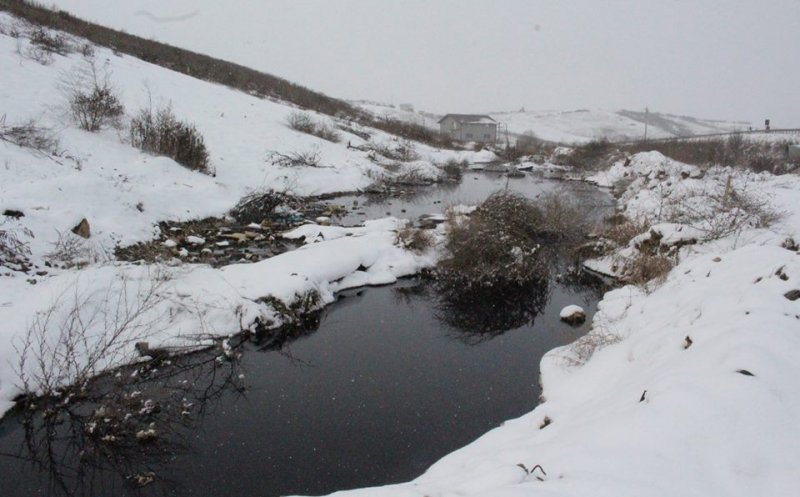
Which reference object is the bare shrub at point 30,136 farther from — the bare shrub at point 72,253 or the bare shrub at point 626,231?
the bare shrub at point 626,231

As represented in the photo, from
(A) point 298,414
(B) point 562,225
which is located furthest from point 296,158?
(A) point 298,414

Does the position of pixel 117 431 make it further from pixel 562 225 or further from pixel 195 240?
pixel 562 225

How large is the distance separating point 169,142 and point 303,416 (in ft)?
42.4

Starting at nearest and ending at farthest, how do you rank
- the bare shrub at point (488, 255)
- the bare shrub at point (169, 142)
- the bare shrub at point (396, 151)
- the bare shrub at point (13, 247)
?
the bare shrub at point (13, 247) → the bare shrub at point (488, 255) → the bare shrub at point (169, 142) → the bare shrub at point (396, 151)

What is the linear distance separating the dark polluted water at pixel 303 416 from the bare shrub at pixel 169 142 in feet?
32.7

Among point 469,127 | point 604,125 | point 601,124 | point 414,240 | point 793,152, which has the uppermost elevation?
point 601,124

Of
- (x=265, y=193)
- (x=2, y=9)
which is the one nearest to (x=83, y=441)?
(x=265, y=193)

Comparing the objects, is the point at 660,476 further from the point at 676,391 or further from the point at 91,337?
the point at 91,337

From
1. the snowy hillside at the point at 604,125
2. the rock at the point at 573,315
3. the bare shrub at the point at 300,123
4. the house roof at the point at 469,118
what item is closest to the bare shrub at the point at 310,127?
the bare shrub at the point at 300,123

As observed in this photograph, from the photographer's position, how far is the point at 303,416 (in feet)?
18.8

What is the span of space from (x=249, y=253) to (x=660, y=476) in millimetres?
9505

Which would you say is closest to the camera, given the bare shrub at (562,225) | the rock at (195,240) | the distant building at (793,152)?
the rock at (195,240)

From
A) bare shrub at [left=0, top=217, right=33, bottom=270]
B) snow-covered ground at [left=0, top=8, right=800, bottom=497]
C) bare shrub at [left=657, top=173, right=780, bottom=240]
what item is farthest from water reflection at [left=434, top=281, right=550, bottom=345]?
bare shrub at [left=0, top=217, right=33, bottom=270]

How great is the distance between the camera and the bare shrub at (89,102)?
1505 centimetres
